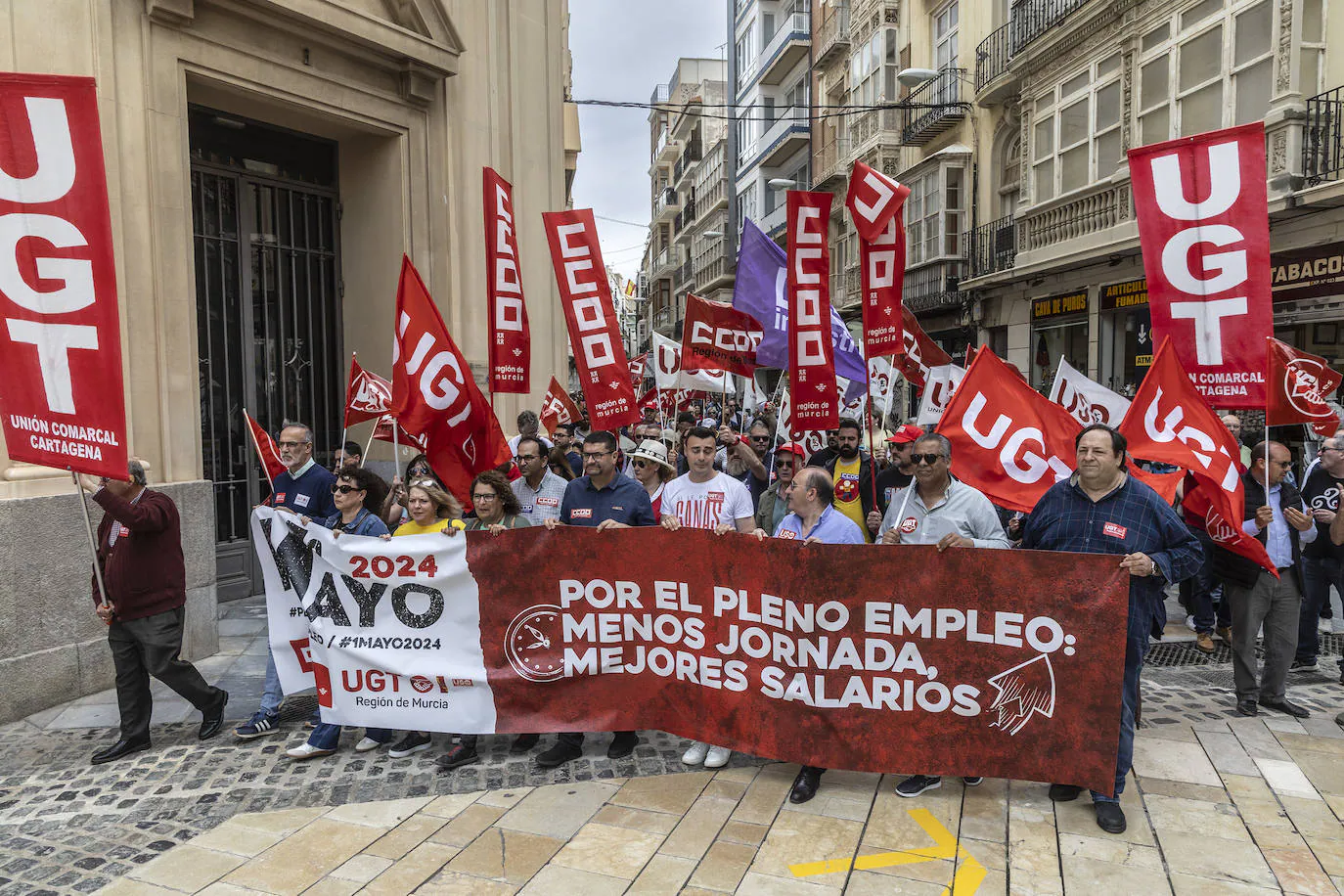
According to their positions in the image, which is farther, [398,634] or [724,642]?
[398,634]

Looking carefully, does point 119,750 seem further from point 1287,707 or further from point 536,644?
point 1287,707

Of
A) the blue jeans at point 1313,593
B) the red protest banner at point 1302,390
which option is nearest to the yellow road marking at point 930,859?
the blue jeans at point 1313,593

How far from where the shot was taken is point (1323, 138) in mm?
Result: 12391

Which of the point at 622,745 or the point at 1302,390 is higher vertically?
the point at 1302,390

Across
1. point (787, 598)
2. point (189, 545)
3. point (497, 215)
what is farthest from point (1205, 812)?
point (189, 545)

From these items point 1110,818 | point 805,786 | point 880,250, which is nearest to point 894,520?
point 805,786

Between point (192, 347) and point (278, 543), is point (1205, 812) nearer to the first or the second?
point (278, 543)

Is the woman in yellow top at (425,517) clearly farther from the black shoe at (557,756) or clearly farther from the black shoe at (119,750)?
the black shoe at (119,750)

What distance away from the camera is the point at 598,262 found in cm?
769

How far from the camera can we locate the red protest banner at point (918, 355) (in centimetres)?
1088

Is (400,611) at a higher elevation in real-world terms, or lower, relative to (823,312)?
lower

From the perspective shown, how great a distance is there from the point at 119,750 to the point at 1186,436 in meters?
6.28

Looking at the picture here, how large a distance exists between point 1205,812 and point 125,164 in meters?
8.13

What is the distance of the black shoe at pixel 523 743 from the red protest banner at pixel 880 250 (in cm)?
346
